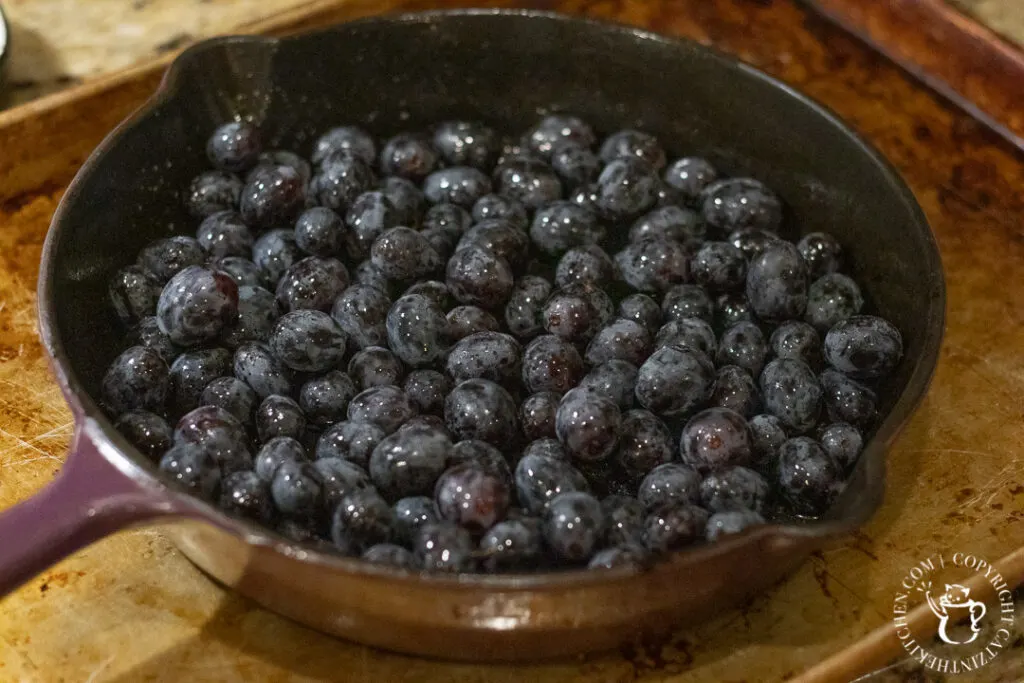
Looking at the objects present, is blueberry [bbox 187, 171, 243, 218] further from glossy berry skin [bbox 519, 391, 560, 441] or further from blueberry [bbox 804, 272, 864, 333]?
blueberry [bbox 804, 272, 864, 333]

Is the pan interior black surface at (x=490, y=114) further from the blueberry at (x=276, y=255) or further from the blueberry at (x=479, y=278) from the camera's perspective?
the blueberry at (x=479, y=278)

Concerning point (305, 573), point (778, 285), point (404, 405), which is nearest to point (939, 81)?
point (778, 285)

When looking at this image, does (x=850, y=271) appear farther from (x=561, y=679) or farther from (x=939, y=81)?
(x=561, y=679)

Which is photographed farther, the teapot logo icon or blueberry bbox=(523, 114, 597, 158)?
blueberry bbox=(523, 114, 597, 158)

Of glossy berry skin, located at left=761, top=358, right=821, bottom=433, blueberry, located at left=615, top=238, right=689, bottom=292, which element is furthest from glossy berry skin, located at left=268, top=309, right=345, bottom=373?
glossy berry skin, located at left=761, top=358, right=821, bottom=433

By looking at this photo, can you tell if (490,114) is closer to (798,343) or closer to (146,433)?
(798,343)

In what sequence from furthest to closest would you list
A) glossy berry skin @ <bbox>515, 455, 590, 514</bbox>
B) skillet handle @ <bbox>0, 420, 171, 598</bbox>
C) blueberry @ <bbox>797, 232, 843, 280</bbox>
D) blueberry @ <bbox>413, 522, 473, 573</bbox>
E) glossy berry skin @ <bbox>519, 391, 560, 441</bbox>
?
blueberry @ <bbox>797, 232, 843, 280</bbox> → glossy berry skin @ <bbox>519, 391, 560, 441</bbox> → glossy berry skin @ <bbox>515, 455, 590, 514</bbox> → blueberry @ <bbox>413, 522, 473, 573</bbox> → skillet handle @ <bbox>0, 420, 171, 598</bbox>

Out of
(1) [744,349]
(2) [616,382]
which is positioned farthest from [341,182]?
(1) [744,349]
